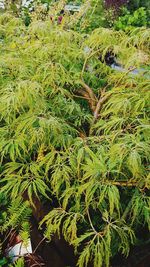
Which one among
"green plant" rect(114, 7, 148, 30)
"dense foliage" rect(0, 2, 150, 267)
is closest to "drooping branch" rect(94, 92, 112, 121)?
"dense foliage" rect(0, 2, 150, 267)

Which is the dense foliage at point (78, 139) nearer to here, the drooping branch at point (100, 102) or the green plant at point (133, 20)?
the drooping branch at point (100, 102)

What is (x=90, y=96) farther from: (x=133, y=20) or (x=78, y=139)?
(x=133, y=20)

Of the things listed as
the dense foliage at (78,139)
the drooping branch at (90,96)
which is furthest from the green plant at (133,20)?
the drooping branch at (90,96)

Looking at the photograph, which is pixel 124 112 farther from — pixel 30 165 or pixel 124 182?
pixel 30 165

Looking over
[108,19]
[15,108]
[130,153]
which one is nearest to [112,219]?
[130,153]

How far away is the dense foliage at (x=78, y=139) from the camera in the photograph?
5.57ft

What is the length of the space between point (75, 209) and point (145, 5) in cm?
493

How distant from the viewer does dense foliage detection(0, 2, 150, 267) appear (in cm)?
170

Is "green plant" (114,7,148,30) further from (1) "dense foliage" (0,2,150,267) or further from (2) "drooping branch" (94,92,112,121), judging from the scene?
(2) "drooping branch" (94,92,112,121)

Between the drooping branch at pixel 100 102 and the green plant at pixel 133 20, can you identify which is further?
the green plant at pixel 133 20

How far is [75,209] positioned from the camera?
180cm

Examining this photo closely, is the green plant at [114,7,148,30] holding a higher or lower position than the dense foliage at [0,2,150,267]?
higher

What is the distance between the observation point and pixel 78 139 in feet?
6.28

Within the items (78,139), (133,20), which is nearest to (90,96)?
(78,139)
